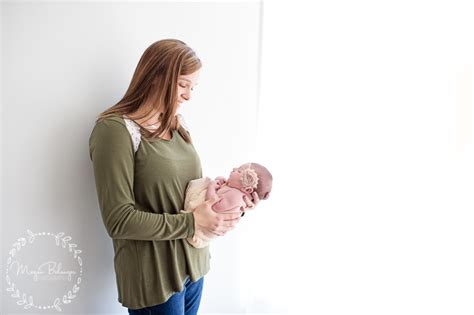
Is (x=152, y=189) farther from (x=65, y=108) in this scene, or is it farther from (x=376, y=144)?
(x=376, y=144)

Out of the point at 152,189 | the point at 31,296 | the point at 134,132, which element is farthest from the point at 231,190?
the point at 31,296

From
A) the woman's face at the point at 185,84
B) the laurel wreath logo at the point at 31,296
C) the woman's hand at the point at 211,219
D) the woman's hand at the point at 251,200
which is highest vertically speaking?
the woman's face at the point at 185,84

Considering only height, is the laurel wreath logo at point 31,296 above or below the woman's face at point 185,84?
below

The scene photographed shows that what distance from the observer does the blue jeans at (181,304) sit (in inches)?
45.9

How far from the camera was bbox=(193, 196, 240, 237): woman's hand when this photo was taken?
3.74 feet

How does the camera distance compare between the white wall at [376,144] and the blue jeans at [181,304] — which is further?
the white wall at [376,144]

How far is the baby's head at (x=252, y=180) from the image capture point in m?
1.19

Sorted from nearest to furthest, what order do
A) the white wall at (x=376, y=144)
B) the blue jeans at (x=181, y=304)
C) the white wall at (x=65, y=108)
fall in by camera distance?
1. the blue jeans at (x=181, y=304)
2. the white wall at (x=65, y=108)
3. the white wall at (x=376, y=144)

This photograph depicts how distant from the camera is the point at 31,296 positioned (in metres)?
1.39

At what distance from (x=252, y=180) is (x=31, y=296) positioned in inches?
36.9

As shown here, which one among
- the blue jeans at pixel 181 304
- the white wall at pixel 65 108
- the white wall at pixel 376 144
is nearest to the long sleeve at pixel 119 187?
the blue jeans at pixel 181 304

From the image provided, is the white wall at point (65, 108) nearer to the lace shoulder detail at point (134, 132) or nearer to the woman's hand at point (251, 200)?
the lace shoulder detail at point (134, 132)

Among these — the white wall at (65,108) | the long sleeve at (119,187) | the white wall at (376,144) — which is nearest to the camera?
the long sleeve at (119,187)

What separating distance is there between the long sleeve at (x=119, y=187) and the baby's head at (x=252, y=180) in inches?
9.7
